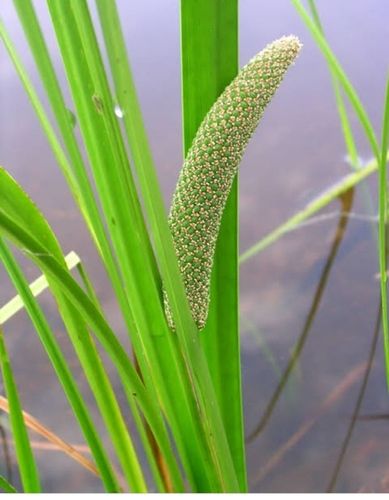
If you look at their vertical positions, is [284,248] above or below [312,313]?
above

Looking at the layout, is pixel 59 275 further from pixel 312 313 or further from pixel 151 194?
pixel 312 313

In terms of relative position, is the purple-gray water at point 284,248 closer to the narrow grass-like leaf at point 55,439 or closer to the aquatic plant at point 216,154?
the narrow grass-like leaf at point 55,439

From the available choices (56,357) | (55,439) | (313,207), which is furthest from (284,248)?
(56,357)

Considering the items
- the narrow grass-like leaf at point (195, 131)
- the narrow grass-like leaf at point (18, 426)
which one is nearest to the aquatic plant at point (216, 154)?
the narrow grass-like leaf at point (195, 131)

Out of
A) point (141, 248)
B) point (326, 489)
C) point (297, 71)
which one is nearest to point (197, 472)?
point (141, 248)

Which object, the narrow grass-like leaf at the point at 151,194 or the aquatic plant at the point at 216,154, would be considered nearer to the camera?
the narrow grass-like leaf at the point at 151,194

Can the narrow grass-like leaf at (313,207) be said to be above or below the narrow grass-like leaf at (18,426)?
above

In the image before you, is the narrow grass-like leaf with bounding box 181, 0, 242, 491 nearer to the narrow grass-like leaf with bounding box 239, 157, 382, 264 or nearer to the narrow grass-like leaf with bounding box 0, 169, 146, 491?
the narrow grass-like leaf with bounding box 0, 169, 146, 491

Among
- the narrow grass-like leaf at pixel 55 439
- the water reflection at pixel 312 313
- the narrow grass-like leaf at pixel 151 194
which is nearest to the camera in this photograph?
the narrow grass-like leaf at pixel 151 194
